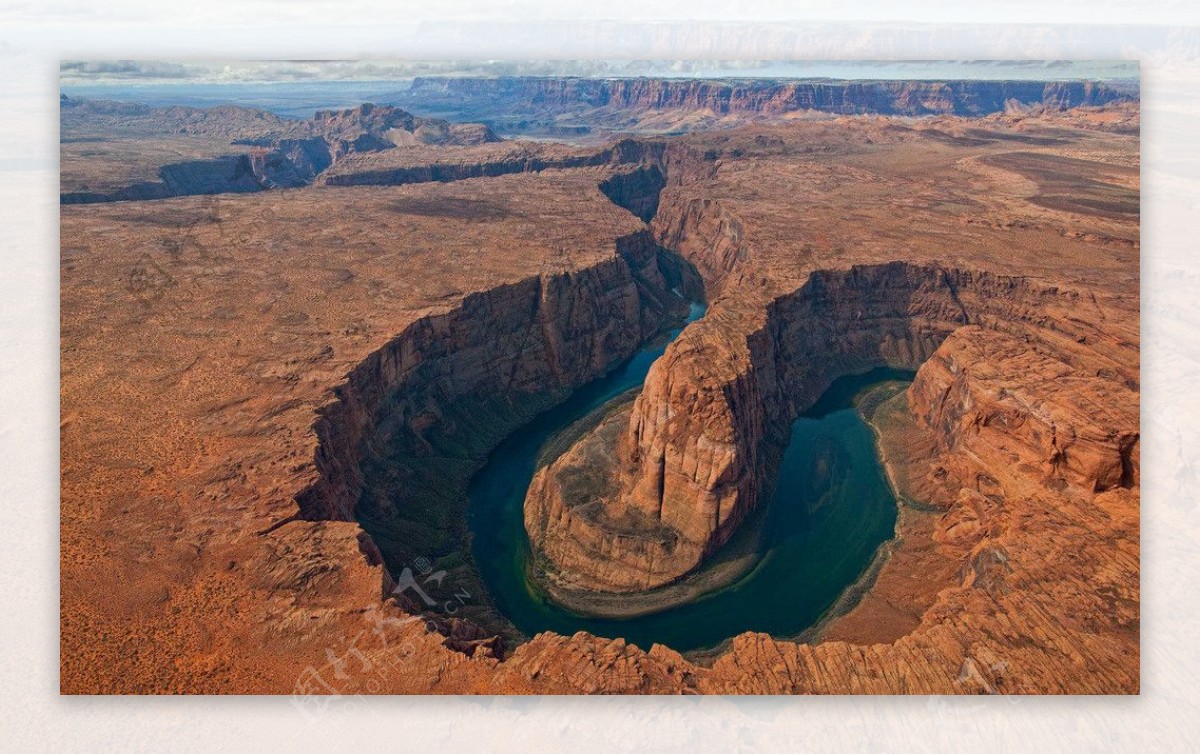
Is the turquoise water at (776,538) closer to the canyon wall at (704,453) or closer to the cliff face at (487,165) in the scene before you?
the canyon wall at (704,453)

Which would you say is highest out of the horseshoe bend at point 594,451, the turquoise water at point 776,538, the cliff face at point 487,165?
the cliff face at point 487,165

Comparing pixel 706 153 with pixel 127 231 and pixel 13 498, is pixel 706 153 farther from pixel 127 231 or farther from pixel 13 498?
pixel 13 498

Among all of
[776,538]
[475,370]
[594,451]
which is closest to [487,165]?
[475,370]

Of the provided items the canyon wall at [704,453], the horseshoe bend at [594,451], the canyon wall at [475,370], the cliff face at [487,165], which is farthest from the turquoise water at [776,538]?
the cliff face at [487,165]

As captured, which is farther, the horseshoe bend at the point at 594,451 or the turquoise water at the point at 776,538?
the turquoise water at the point at 776,538

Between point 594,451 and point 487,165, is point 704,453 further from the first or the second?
point 487,165
